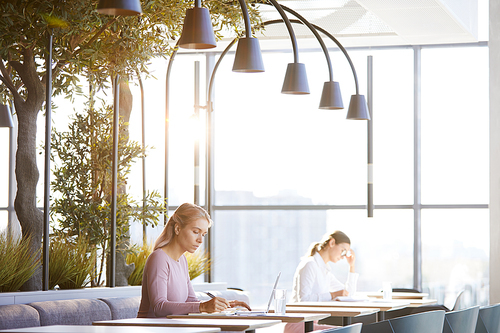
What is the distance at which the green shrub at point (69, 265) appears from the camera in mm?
4609

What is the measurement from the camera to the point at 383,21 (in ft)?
23.7

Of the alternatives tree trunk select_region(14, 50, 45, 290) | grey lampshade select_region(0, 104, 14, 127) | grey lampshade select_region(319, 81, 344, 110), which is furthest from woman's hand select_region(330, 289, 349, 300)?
grey lampshade select_region(0, 104, 14, 127)

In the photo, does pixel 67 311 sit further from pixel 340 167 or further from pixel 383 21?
pixel 340 167

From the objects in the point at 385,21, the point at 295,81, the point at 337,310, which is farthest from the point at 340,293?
the point at 385,21

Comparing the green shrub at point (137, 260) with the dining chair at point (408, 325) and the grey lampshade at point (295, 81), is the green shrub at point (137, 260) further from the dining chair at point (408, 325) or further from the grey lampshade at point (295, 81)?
the dining chair at point (408, 325)

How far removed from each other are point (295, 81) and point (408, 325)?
223 cm

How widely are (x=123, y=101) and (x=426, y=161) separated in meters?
4.22

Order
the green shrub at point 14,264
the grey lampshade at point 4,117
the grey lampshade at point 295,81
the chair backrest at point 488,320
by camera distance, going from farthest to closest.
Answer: the grey lampshade at point 4,117
the grey lampshade at point 295,81
the chair backrest at point 488,320
the green shrub at point 14,264

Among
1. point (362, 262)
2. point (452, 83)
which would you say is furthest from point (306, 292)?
point (452, 83)

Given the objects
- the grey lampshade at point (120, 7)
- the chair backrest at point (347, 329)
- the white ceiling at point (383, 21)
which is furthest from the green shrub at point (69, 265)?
the white ceiling at point (383, 21)

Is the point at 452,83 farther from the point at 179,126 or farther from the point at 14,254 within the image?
the point at 14,254

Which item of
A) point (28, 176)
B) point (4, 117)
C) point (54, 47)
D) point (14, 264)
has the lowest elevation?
point (14, 264)

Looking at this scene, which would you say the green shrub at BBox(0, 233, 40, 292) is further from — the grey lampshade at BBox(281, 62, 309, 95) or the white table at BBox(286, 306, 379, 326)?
the grey lampshade at BBox(281, 62, 309, 95)

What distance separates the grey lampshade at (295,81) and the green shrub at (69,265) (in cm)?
172
